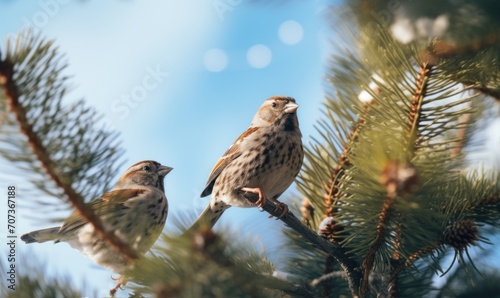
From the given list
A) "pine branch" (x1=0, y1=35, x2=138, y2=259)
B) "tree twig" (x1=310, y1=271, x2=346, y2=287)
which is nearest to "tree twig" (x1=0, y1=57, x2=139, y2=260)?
"pine branch" (x1=0, y1=35, x2=138, y2=259)

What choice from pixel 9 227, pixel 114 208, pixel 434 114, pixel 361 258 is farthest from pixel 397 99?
pixel 9 227

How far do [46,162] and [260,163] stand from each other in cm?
237

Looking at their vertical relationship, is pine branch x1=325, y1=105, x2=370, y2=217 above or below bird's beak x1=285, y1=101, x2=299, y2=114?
below

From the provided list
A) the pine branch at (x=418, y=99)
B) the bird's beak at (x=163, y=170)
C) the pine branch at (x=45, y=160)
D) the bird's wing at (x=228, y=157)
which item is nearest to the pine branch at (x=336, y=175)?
the pine branch at (x=418, y=99)

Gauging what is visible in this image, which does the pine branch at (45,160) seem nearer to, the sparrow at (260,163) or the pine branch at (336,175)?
the pine branch at (336,175)

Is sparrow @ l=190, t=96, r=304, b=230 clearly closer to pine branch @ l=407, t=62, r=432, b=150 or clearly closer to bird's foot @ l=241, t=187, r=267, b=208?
bird's foot @ l=241, t=187, r=267, b=208

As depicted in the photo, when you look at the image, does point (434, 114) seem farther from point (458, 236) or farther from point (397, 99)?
point (458, 236)

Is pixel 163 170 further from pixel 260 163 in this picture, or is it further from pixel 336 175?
pixel 336 175

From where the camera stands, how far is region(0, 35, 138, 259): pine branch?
2.09 m

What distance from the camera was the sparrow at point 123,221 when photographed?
2486mm

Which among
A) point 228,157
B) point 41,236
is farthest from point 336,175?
point 41,236

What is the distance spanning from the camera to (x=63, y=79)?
85.3 inches

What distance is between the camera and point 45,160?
2221 mm

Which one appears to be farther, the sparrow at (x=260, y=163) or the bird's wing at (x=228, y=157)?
the bird's wing at (x=228, y=157)
